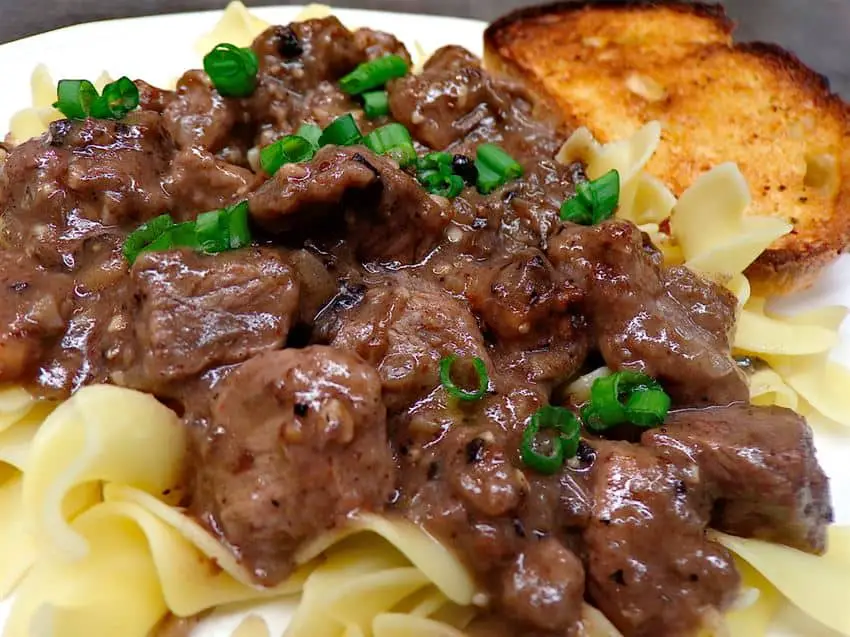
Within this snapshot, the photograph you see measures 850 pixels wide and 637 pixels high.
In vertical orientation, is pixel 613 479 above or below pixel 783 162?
below

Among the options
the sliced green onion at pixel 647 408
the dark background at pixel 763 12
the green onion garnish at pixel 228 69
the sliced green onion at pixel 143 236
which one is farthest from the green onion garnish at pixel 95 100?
the dark background at pixel 763 12

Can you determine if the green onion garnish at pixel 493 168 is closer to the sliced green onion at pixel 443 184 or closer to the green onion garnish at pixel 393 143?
the sliced green onion at pixel 443 184

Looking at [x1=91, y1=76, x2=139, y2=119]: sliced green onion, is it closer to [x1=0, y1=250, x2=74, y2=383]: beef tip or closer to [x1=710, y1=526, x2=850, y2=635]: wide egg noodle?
[x1=0, y1=250, x2=74, y2=383]: beef tip

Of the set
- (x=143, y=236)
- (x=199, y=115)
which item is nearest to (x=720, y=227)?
(x=199, y=115)

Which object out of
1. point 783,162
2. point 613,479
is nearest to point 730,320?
point 613,479

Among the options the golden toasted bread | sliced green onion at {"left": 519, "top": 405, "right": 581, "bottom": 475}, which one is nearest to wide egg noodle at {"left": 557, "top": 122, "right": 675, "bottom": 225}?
the golden toasted bread

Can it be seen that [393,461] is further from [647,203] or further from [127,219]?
[647,203]
